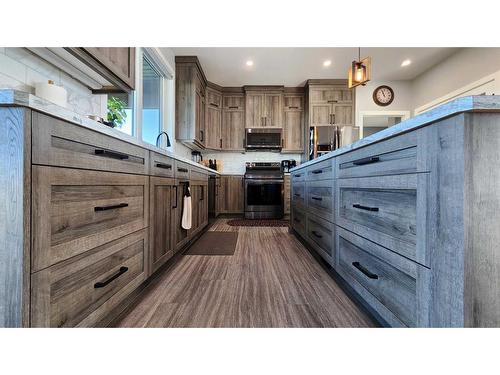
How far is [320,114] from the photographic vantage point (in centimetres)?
449

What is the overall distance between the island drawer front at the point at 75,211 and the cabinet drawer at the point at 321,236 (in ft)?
4.01

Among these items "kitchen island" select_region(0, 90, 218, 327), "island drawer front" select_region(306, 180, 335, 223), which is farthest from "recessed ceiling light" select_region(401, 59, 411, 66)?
"kitchen island" select_region(0, 90, 218, 327)

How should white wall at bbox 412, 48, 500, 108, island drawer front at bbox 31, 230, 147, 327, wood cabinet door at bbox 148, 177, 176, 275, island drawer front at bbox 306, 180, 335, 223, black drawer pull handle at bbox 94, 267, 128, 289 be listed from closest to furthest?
island drawer front at bbox 31, 230, 147, 327, black drawer pull handle at bbox 94, 267, 128, 289, wood cabinet door at bbox 148, 177, 176, 275, island drawer front at bbox 306, 180, 335, 223, white wall at bbox 412, 48, 500, 108

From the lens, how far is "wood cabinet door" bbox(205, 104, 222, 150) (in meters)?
4.47

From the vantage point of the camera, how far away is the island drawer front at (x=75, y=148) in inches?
26.3

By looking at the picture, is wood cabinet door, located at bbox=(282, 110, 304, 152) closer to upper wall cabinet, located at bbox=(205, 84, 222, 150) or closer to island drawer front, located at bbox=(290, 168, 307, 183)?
upper wall cabinet, located at bbox=(205, 84, 222, 150)

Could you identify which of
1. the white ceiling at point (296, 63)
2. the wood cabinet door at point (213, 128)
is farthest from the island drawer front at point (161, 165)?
the wood cabinet door at point (213, 128)

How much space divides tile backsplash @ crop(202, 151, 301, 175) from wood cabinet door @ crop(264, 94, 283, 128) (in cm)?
65

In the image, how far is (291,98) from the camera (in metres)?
4.81

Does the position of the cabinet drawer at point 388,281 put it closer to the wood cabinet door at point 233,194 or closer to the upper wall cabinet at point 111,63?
the upper wall cabinet at point 111,63

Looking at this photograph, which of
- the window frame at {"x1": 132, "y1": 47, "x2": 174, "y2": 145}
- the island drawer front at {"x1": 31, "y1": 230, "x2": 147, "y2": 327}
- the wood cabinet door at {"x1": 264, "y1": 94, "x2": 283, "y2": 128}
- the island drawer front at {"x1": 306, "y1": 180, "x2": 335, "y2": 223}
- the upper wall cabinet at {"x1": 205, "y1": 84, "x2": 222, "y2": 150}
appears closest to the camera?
the island drawer front at {"x1": 31, "y1": 230, "x2": 147, "y2": 327}

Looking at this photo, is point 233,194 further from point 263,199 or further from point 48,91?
point 48,91

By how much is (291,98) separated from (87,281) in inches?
189
